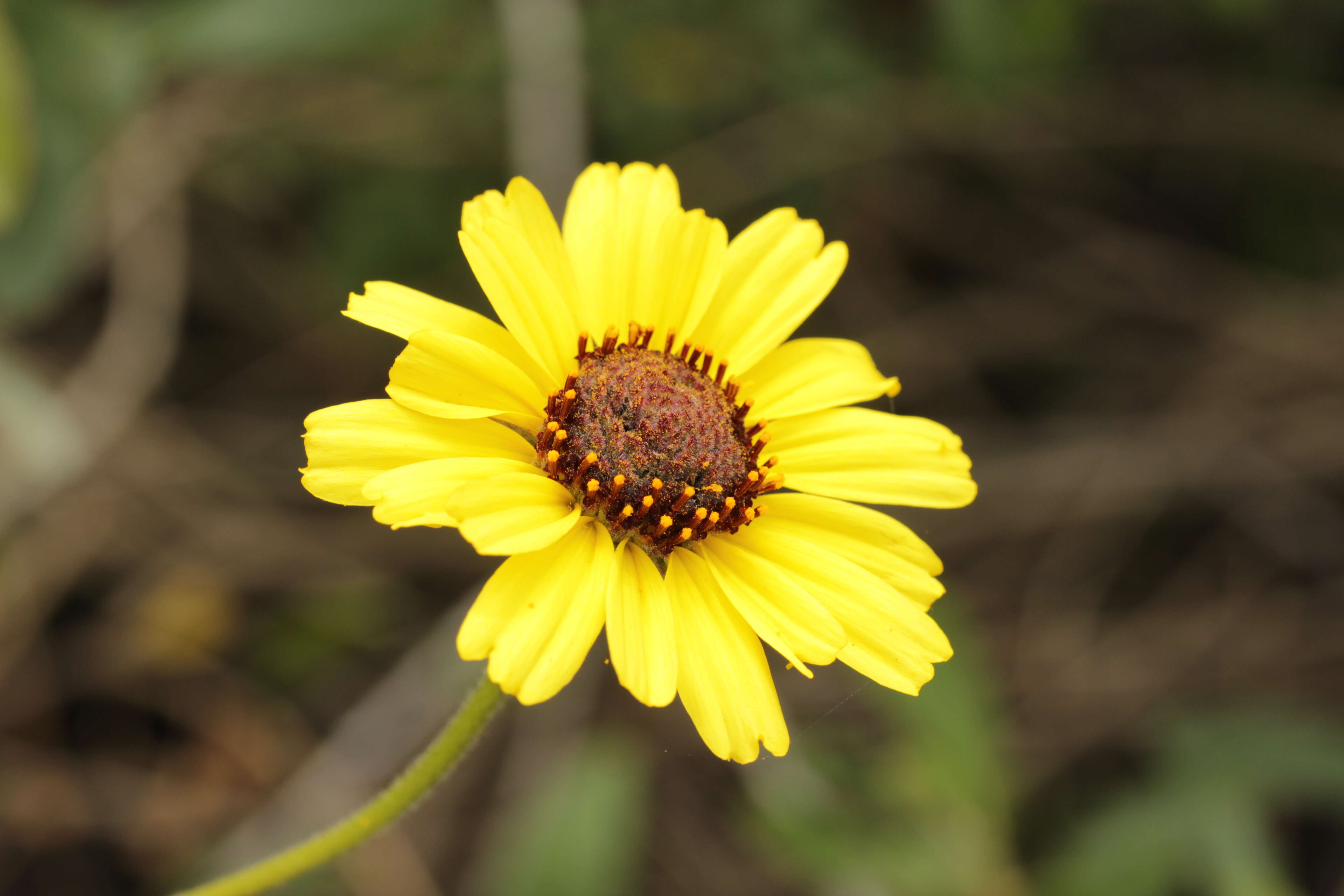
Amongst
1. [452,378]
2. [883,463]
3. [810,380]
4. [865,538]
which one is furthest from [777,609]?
[452,378]

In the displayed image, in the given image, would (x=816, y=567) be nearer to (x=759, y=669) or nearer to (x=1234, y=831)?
(x=759, y=669)

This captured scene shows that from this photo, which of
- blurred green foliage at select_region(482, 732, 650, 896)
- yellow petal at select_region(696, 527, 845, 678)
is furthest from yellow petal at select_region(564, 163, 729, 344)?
blurred green foliage at select_region(482, 732, 650, 896)

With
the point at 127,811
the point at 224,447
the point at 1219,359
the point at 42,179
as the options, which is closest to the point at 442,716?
the point at 127,811

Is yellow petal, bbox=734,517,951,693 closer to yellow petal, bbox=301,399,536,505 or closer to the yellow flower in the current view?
the yellow flower

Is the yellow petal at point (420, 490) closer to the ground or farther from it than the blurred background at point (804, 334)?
farther from it

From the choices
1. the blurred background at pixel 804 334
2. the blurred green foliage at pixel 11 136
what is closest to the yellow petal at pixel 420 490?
the blurred background at pixel 804 334

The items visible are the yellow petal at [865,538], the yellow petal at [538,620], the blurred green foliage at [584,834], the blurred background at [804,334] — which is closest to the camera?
the yellow petal at [538,620]

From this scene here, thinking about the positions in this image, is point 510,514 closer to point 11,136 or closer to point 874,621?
point 874,621

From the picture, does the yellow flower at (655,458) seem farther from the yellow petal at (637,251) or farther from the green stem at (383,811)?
the green stem at (383,811)
